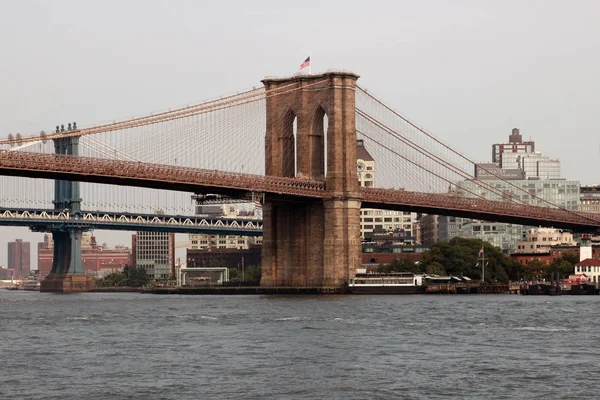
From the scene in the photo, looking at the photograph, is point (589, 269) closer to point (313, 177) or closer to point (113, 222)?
point (313, 177)

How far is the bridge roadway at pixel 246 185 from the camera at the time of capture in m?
80.6

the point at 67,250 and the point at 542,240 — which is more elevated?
the point at 542,240

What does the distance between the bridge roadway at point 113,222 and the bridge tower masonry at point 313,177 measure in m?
54.2

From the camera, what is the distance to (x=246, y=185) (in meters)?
91.1

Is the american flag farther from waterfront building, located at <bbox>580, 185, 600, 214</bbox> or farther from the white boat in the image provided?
waterfront building, located at <bbox>580, 185, 600, 214</bbox>

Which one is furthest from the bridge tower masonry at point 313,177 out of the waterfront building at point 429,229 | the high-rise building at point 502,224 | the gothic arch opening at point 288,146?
the waterfront building at point 429,229

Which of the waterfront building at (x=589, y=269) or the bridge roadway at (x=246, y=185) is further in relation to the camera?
the waterfront building at (x=589, y=269)

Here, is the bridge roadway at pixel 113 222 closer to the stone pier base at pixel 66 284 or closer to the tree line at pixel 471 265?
the stone pier base at pixel 66 284

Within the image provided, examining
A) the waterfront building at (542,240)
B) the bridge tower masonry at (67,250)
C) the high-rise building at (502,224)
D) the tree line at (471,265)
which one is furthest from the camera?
the high-rise building at (502,224)

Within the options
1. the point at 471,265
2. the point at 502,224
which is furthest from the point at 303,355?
the point at 502,224

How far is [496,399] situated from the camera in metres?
33.7

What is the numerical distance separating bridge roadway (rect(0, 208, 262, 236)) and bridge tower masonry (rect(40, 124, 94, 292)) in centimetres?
104

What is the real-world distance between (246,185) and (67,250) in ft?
243

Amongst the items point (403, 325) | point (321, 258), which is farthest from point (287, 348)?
point (321, 258)
